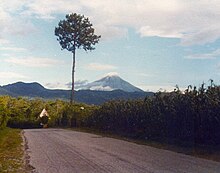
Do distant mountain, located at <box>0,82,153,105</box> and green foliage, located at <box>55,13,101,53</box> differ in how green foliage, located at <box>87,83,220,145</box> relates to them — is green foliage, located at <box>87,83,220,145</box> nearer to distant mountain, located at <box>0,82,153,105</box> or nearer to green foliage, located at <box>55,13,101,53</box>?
green foliage, located at <box>55,13,101,53</box>

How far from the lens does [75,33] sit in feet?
194

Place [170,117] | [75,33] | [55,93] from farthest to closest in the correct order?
[55,93], [75,33], [170,117]

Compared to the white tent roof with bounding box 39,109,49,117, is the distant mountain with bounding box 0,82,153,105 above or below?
above

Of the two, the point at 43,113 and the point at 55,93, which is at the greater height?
the point at 55,93

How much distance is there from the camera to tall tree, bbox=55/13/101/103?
193ft

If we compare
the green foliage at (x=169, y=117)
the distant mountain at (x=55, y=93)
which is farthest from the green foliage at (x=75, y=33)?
the distant mountain at (x=55, y=93)

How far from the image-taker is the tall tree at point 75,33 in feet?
193

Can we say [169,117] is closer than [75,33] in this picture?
Yes

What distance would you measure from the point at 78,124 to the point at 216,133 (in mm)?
34932

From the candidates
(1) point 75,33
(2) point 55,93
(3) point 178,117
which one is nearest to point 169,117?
(3) point 178,117

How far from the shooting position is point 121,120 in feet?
112

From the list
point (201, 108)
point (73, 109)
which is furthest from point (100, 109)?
point (201, 108)

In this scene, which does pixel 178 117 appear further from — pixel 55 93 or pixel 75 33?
pixel 55 93

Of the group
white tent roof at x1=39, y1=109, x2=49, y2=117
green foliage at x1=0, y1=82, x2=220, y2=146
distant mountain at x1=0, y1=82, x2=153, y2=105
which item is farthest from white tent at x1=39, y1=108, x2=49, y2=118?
distant mountain at x1=0, y1=82, x2=153, y2=105
